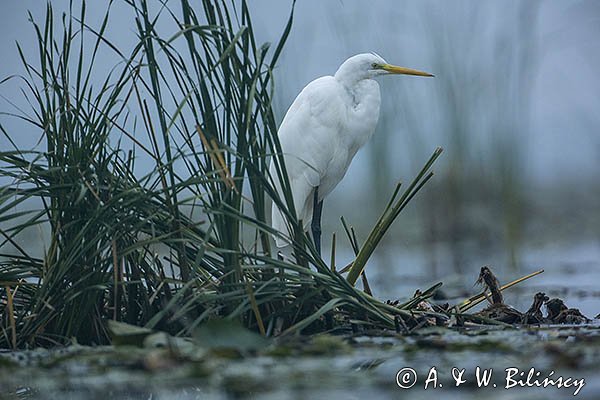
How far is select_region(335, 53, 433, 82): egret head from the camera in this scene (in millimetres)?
3885

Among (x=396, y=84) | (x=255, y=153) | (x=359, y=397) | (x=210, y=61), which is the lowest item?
(x=359, y=397)

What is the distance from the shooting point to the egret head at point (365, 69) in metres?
3.88

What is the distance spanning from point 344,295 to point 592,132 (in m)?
2.89

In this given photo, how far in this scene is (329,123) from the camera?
3832 mm

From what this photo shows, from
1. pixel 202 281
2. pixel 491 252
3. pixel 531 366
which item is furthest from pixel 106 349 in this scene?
pixel 491 252

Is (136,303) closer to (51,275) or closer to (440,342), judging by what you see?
(51,275)

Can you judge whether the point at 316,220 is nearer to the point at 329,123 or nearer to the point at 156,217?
the point at 329,123

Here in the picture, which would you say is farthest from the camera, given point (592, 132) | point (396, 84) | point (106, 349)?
point (396, 84)

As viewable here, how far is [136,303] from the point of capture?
2.32m

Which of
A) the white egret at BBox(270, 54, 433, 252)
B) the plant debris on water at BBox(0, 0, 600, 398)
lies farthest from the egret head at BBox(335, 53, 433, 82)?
the plant debris on water at BBox(0, 0, 600, 398)
